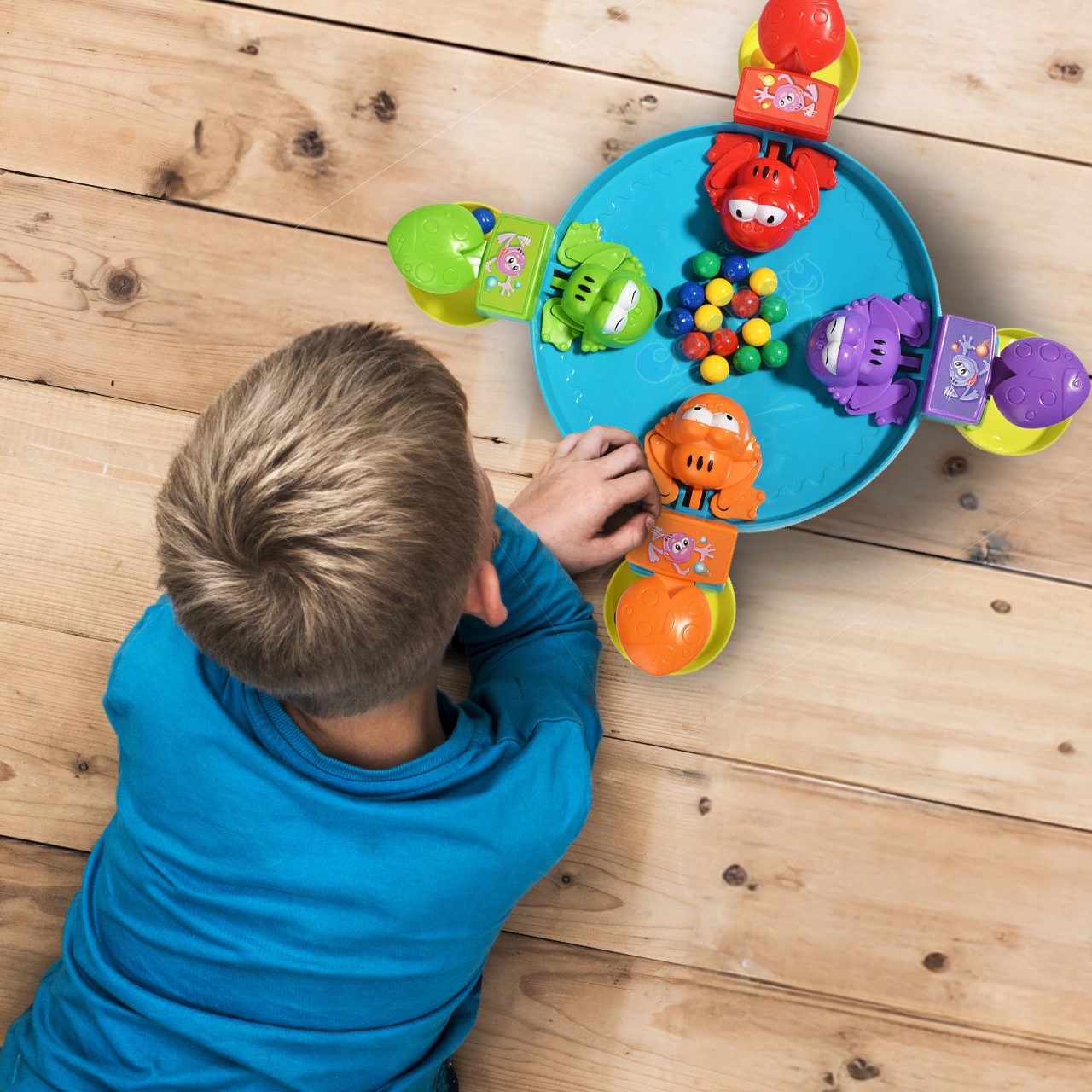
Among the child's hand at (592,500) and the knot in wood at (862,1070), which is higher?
the child's hand at (592,500)

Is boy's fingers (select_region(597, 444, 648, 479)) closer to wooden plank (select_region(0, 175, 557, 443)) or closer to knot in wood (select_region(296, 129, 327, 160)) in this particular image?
wooden plank (select_region(0, 175, 557, 443))

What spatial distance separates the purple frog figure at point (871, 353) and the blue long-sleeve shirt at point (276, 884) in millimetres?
331

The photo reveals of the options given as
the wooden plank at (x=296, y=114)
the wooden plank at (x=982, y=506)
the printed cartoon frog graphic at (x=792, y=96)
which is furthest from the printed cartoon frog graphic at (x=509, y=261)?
the wooden plank at (x=982, y=506)

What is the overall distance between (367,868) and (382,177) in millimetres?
585

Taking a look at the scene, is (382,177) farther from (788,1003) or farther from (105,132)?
(788,1003)

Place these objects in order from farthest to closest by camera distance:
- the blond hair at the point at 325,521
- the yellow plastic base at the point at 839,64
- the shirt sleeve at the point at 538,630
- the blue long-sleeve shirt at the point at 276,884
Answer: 1. the yellow plastic base at the point at 839,64
2. the shirt sleeve at the point at 538,630
3. the blue long-sleeve shirt at the point at 276,884
4. the blond hair at the point at 325,521

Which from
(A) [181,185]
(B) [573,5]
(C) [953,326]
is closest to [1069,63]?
(C) [953,326]

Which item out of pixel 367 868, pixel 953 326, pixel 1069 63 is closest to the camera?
pixel 367 868

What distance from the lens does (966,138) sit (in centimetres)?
78

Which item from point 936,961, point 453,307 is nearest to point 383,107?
point 453,307

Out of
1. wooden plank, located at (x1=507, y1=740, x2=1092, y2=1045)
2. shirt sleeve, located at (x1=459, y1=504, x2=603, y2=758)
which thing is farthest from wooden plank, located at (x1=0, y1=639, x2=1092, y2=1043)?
shirt sleeve, located at (x1=459, y1=504, x2=603, y2=758)

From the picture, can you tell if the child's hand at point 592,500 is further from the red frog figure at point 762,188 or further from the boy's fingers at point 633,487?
the red frog figure at point 762,188

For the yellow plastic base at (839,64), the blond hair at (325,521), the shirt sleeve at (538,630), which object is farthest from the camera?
the yellow plastic base at (839,64)

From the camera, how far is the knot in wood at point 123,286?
80cm
